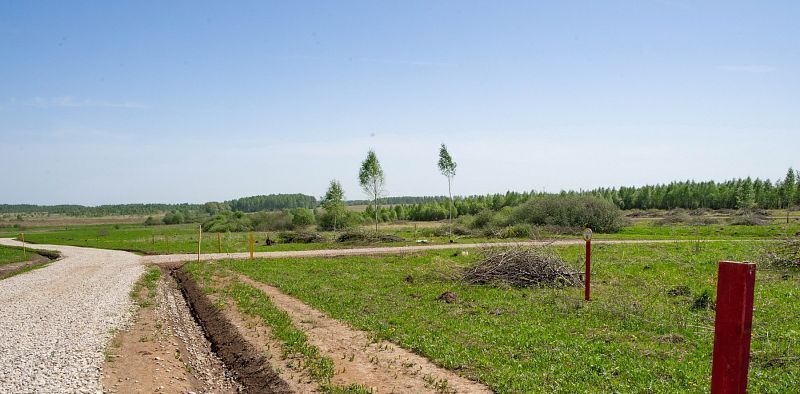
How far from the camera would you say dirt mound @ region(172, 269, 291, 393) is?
26.2 feet

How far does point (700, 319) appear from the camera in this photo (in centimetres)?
1057

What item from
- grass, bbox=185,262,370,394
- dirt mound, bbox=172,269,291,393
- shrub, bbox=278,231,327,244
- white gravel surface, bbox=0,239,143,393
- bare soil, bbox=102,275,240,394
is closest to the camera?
grass, bbox=185,262,370,394

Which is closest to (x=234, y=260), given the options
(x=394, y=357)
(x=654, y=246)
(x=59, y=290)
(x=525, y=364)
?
(x=59, y=290)

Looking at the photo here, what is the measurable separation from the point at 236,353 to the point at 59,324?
5851mm

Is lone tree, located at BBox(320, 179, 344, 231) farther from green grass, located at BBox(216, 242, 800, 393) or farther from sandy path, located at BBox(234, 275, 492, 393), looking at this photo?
sandy path, located at BBox(234, 275, 492, 393)

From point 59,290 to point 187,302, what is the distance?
18.8 ft

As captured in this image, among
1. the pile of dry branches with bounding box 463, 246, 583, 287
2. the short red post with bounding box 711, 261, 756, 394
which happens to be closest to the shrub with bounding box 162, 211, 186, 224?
the pile of dry branches with bounding box 463, 246, 583, 287

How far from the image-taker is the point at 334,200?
54469 mm

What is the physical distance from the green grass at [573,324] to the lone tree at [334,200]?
34562 mm

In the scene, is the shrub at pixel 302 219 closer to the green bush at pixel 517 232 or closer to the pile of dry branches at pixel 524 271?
the green bush at pixel 517 232

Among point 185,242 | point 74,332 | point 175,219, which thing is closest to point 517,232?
point 185,242

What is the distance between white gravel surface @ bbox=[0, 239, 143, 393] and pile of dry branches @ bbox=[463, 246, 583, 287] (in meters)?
10.5

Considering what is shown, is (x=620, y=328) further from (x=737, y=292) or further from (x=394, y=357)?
(x=737, y=292)

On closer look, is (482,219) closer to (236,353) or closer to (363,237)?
(363,237)
